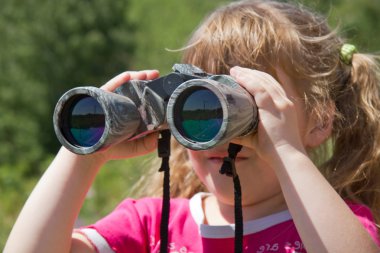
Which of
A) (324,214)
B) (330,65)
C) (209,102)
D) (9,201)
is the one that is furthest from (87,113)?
(9,201)

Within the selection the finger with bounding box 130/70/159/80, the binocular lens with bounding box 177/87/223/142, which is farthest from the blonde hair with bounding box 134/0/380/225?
the binocular lens with bounding box 177/87/223/142

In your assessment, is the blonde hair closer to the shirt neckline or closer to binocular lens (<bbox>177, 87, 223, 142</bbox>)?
the shirt neckline

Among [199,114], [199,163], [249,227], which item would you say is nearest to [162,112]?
[199,114]

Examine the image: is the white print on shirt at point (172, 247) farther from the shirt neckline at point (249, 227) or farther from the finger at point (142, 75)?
the finger at point (142, 75)

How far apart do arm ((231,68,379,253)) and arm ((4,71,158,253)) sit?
1.22ft

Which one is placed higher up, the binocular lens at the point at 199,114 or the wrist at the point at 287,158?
the binocular lens at the point at 199,114

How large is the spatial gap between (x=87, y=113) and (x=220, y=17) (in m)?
0.61

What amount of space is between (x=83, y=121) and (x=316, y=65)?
29.3 inches

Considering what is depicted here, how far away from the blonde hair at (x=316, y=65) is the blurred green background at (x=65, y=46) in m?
10.7

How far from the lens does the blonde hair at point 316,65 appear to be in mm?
2086

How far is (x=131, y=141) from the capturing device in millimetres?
2062

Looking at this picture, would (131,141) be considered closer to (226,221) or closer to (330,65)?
(226,221)

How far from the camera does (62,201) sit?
1.99m

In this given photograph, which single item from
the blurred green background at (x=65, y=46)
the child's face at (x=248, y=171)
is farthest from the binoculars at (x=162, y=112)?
the blurred green background at (x=65, y=46)
